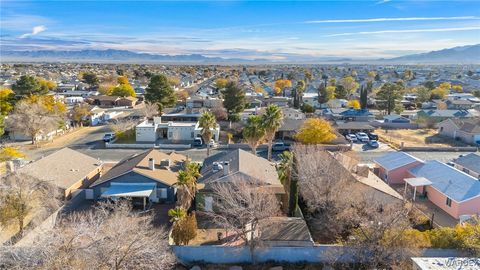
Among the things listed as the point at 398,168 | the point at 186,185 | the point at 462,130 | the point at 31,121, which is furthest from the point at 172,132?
the point at 462,130

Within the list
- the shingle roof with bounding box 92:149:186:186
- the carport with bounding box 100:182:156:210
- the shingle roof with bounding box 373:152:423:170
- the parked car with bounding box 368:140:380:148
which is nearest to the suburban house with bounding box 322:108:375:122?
the parked car with bounding box 368:140:380:148

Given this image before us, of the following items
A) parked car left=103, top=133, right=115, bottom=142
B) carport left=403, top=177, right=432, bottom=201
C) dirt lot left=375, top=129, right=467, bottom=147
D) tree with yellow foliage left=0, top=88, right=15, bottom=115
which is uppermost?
tree with yellow foliage left=0, top=88, right=15, bottom=115

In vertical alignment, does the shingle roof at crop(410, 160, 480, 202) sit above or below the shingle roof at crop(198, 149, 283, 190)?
below

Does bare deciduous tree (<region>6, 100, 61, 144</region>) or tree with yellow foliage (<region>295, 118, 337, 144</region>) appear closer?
tree with yellow foliage (<region>295, 118, 337, 144</region>)

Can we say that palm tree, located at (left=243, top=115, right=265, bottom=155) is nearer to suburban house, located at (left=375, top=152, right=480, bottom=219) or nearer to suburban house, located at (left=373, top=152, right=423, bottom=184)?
suburban house, located at (left=375, top=152, right=480, bottom=219)

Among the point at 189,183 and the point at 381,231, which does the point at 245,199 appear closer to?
the point at 189,183

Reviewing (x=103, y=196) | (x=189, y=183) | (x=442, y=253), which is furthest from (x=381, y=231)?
(x=103, y=196)

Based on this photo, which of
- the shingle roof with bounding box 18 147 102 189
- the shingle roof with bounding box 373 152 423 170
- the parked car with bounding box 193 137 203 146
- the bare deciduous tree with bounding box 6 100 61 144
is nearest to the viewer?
the shingle roof with bounding box 18 147 102 189
